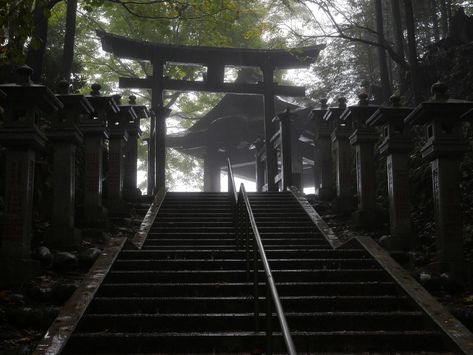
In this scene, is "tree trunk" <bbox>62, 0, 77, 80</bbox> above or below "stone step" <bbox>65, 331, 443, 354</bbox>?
above

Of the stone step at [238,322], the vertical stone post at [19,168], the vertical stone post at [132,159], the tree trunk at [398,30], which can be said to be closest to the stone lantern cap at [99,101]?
the vertical stone post at [132,159]

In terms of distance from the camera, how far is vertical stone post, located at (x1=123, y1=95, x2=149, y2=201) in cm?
1233

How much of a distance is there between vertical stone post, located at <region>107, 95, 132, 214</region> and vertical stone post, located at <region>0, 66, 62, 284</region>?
3.62 meters

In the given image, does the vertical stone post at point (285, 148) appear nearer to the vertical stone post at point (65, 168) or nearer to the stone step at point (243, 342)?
the vertical stone post at point (65, 168)

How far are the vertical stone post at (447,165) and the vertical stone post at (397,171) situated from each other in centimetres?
100

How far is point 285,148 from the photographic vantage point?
13797 mm

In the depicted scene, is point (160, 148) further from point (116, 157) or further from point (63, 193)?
point (63, 193)

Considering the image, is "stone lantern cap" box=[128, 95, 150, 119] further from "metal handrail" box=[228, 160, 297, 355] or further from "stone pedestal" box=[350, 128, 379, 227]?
"stone pedestal" box=[350, 128, 379, 227]

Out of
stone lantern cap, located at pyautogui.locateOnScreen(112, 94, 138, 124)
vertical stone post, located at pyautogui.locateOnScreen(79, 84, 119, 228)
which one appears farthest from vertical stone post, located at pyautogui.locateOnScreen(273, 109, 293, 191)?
vertical stone post, located at pyautogui.locateOnScreen(79, 84, 119, 228)

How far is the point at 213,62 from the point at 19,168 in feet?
35.6

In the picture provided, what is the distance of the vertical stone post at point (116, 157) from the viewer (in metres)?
10.8

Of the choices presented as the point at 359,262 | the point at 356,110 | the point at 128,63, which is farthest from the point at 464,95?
the point at 128,63

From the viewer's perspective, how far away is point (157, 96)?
16.1 metres

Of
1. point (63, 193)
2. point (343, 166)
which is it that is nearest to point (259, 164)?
point (343, 166)
